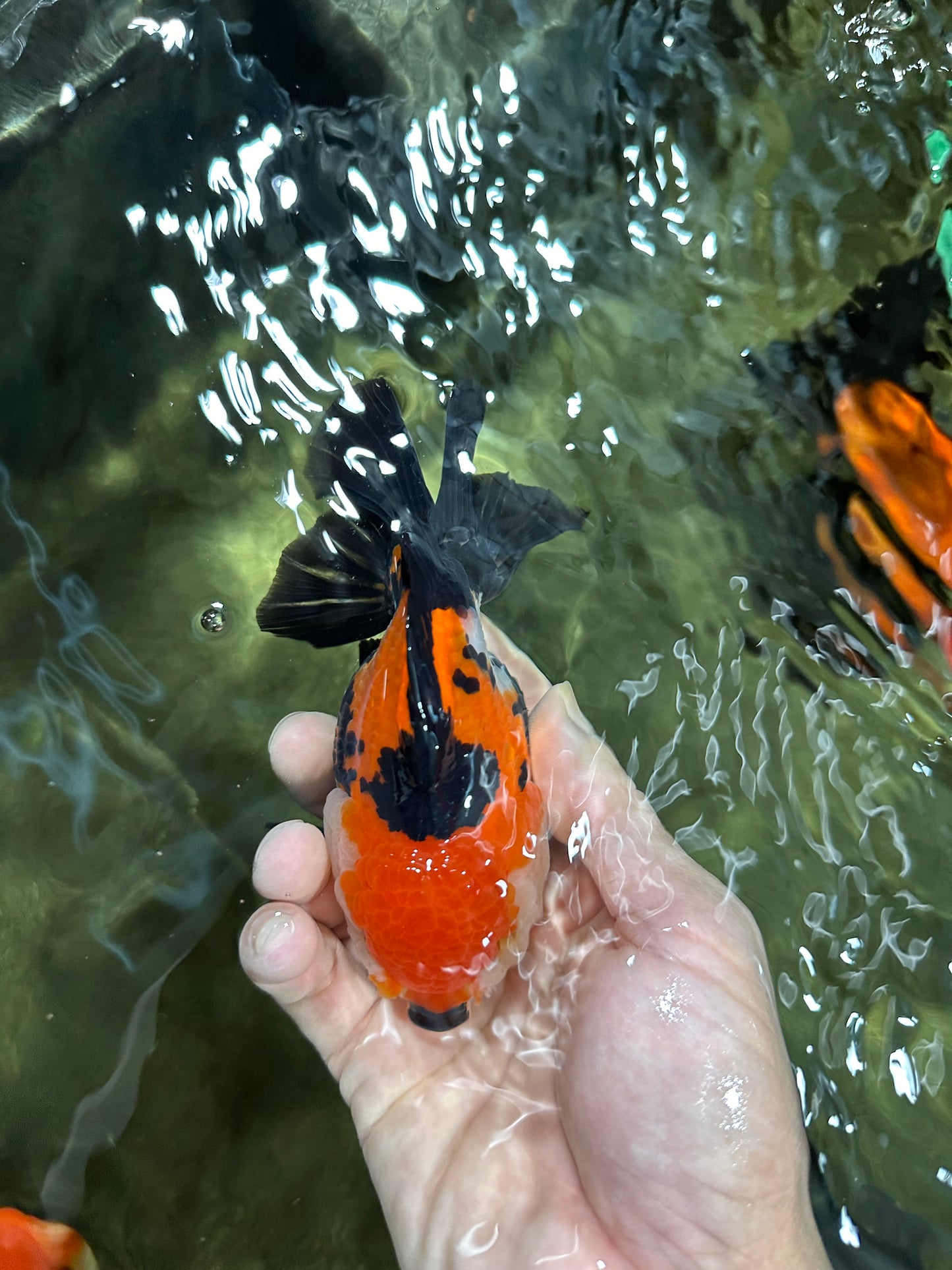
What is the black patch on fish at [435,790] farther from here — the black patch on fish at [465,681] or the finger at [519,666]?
the finger at [519,666]

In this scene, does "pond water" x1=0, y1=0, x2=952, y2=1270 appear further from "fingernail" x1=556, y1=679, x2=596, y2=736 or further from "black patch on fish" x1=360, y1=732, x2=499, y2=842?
"black patch on fish" x1=360, y1=732, x2=499, y2=842

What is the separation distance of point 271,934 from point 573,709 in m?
0.96

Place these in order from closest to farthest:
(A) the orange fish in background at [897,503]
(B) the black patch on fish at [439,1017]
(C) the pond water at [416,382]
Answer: (B) the black patch on fish at [439,1017] → (C) the pond water at [416,382] → (A) the orange fish in background at [897,503]

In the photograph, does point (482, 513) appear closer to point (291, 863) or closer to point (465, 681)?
point (465, 681)

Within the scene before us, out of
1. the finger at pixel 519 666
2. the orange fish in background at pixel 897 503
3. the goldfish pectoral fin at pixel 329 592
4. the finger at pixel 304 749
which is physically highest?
the goldfish pectoral fin at pixel 329 592

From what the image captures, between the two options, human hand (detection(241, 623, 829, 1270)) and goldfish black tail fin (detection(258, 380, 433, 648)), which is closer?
human hand (detection(241, 623, 829, 1270))

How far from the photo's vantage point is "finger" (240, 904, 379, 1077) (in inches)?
86.7

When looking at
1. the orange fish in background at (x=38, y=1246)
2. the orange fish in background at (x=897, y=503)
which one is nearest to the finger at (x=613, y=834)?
the orange fish in background at (x=897, y=503)

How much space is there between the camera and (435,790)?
199 cm

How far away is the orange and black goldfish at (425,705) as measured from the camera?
6.47ft

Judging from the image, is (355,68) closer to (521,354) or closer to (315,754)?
(521,354)

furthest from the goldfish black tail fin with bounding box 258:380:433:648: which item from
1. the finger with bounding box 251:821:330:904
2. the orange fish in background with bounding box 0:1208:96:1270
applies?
the orange fish in background with bounding box 0:1208:96:1270

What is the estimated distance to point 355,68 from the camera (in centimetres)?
306

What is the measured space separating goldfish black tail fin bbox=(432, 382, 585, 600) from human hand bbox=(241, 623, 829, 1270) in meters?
0.39
